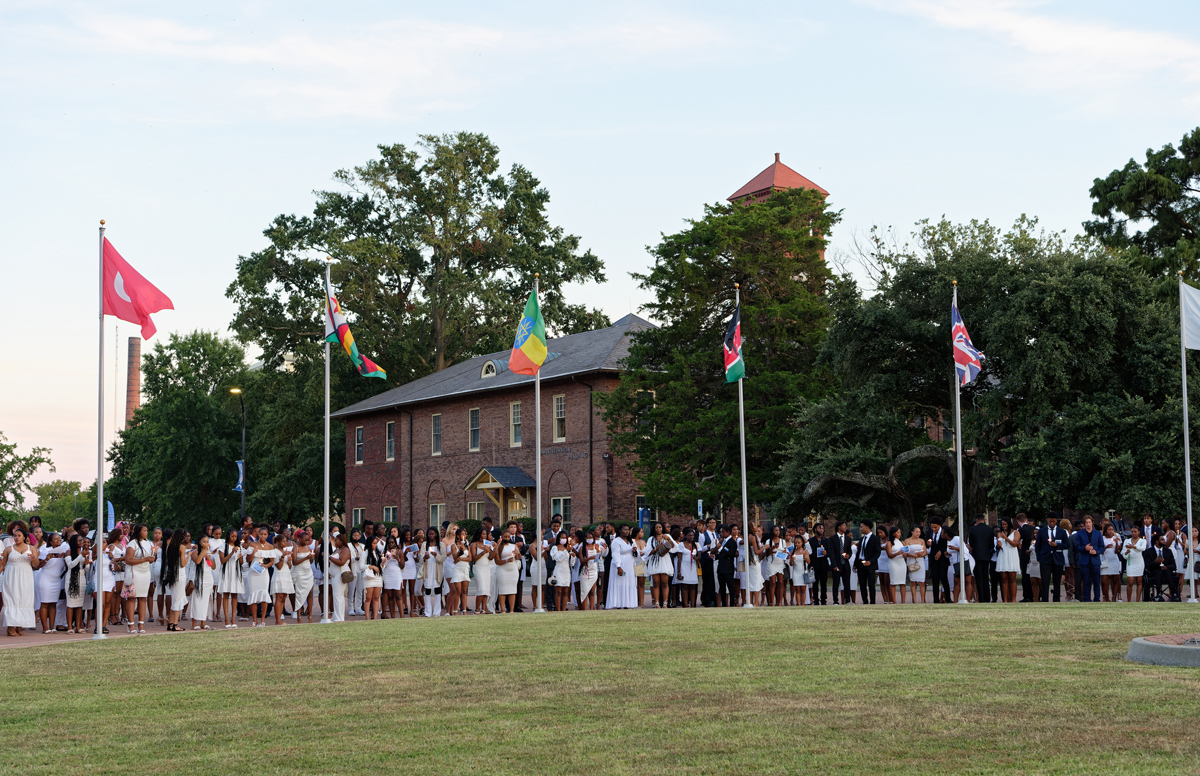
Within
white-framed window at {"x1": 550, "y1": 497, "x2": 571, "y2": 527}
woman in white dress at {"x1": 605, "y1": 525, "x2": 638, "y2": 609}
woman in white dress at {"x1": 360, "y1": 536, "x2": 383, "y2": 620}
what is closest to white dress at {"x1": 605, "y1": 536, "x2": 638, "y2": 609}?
woman in white dress at {"x1": 605, "y1": 525, "x2": 638, "y2": 609}

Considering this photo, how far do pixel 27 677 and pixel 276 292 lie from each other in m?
54.0

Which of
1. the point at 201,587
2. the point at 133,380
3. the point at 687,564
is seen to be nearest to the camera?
the point at 201,587

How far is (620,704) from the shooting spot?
948cm

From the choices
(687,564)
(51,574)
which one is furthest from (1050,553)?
(51,574)

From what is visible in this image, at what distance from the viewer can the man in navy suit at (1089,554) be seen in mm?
23719

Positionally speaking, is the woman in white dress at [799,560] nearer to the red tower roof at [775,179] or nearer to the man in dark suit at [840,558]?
the man in dark suit at [840,558]

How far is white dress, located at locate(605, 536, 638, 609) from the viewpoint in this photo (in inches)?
971

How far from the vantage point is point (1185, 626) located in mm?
15117

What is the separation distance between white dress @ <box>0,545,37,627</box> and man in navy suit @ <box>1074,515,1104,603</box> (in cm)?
1955

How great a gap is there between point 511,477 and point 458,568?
91.1 ft

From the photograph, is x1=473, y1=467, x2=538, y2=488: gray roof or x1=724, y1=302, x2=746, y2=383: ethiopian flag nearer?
x1=724, y1=302, x2=746, y2=383: ethiopian flag

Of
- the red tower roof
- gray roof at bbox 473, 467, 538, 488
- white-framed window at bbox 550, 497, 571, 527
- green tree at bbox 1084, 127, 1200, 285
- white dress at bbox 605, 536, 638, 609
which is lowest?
white dress at bbox 605, 536, 638, 609

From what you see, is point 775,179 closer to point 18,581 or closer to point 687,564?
point 687,564

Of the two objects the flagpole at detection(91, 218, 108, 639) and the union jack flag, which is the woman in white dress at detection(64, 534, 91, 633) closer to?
the flagpole at detection(91, 218, 108, 639)
